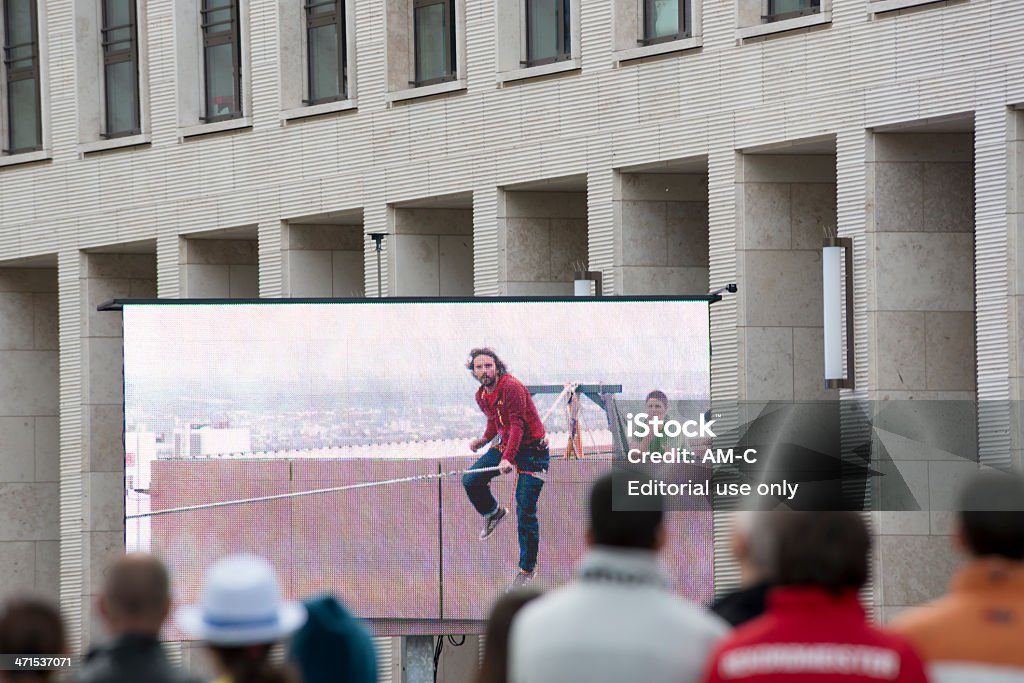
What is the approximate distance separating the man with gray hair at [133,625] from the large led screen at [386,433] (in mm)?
14891

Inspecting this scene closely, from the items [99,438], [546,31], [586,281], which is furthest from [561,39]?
[99,438]

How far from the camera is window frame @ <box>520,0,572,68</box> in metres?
26.5

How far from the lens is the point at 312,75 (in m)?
29.5

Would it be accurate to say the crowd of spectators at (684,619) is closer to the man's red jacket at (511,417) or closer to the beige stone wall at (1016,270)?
the man's red jacket at (511,417)

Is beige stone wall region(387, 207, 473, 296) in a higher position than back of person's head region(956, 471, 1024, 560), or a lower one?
higher

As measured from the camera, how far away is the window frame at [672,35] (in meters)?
25.1

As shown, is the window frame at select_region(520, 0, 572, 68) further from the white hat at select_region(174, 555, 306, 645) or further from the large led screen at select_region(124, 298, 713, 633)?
the white hat at select_region(174, 555, 306, 645)

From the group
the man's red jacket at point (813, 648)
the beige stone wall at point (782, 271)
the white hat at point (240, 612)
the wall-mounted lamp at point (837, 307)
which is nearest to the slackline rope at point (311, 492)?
the wall-mounted lamp at point (837, 307)

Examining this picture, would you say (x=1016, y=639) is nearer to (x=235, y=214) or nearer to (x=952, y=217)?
(x=952, y=217)

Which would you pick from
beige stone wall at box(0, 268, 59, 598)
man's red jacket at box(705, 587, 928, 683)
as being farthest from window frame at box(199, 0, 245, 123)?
man's red jacket at box(705, 587, 928, 683)

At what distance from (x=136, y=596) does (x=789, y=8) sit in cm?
1884

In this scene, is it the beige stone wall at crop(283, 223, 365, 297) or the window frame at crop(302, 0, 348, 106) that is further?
the beige stone wall at crop(283, 223, 365, 297)

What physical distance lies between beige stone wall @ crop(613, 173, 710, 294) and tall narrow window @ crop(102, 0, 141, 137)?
917cm

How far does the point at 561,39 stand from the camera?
87.5ft
